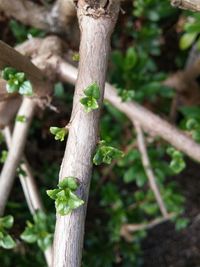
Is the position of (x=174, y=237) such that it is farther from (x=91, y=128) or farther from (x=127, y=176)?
(x=91, y=128)

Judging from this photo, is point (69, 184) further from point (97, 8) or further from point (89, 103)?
point (97, 8)

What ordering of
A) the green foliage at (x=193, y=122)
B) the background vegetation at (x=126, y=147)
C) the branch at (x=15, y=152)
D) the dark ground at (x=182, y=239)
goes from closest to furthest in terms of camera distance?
the branch at (x=15, y=152) → the green foliage at (x=193, y=122) → the background vegetation at (x=126, y=147) → the dark ground at (x=182, y=239)

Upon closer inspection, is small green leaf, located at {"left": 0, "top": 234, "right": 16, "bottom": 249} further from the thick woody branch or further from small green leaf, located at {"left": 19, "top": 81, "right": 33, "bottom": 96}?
the thick woody branch

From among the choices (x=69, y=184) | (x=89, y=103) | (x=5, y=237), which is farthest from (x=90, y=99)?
(x=5, y=237)

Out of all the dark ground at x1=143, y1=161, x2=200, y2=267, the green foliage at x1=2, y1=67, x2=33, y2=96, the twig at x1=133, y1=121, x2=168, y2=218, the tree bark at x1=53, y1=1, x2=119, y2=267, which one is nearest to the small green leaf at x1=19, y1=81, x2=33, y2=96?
the green foliage at x1=2, y1=67, x2=33, y2=96

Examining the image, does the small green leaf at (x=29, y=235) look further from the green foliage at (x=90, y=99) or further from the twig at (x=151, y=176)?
the green foliage at (x=90, y=99)

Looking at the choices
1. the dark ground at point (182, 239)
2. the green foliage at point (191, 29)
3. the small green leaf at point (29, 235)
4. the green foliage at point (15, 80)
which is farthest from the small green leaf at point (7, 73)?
the dark ground at point (182, 239)
